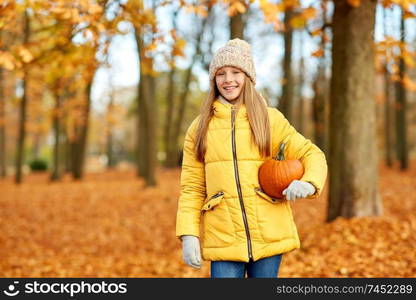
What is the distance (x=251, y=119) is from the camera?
9.27 ft

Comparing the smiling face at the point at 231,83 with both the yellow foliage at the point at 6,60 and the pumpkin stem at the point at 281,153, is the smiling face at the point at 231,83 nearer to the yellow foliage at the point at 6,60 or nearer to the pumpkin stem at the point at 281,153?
the pumpkin stem at the point at 281,153

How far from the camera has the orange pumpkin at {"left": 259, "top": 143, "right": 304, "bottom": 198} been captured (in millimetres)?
2713

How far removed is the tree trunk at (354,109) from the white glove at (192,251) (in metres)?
5.17

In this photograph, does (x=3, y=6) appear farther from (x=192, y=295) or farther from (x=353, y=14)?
(x=353, y=14)

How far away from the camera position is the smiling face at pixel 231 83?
2.94 m

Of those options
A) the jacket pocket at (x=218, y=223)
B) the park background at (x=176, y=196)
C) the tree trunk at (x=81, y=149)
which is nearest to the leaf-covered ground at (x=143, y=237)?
the park background at (x=176, y=196)

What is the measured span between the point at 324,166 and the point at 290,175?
23cm

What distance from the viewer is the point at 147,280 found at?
14.2ft

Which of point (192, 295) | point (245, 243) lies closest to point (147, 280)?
point (192, 295)

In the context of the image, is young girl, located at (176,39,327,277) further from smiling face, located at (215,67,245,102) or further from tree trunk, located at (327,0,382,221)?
tree trunk, located at (327,0,382,221)

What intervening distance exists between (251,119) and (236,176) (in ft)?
1.16

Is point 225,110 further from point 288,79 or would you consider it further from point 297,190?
point 288,79
